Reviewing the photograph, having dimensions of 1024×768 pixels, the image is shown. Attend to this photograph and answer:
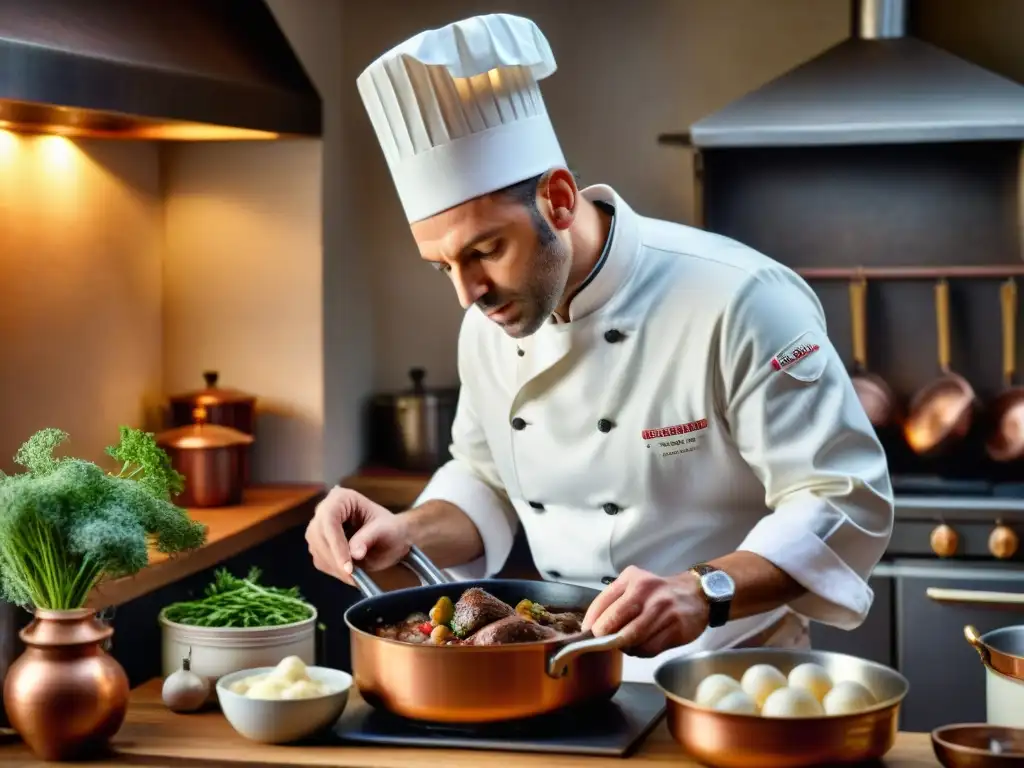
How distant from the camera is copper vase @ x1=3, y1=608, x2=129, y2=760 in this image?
5.38ft

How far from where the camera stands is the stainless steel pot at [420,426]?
12.3ft

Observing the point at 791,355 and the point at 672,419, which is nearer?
the point at 791,355

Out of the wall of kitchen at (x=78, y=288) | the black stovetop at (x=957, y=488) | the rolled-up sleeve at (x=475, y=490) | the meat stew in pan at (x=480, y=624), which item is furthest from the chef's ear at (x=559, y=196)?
the black stovetop at (x=957, y=488)

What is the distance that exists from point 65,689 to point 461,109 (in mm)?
936

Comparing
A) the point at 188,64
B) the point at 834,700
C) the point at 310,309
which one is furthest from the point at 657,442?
the point at 310,309

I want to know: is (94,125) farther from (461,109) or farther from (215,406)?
(461,109)

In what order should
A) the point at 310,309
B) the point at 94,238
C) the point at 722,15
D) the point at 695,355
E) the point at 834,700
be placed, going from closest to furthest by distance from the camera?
the point at 834,700
the point at 695,355
the point at 94,238
the point at 310,309
the point at 722,15

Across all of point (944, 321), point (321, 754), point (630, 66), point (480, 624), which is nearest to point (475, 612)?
point (480, 624)

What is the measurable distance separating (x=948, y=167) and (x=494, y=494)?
6.46ft

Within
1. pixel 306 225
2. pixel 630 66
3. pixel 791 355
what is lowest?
pixel 791 355

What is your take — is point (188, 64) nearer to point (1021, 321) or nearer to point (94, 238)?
point (94, 238)

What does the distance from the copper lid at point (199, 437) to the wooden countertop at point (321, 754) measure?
142 cm

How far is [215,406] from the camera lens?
3.38 m

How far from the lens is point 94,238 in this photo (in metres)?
3.19
